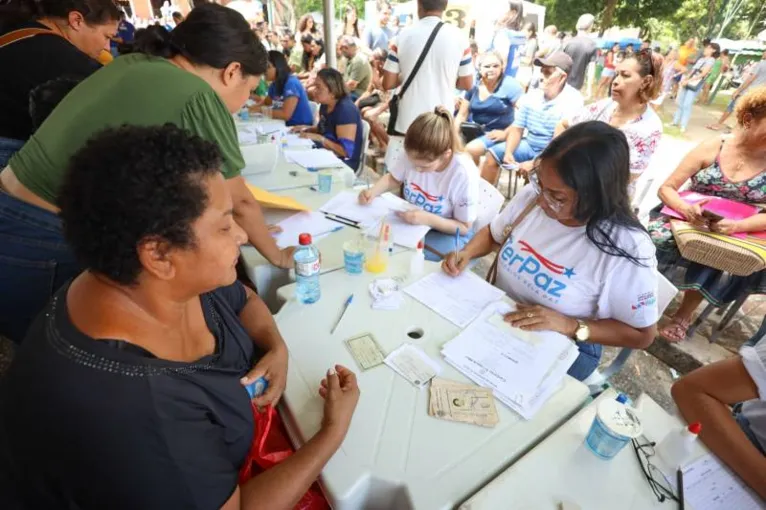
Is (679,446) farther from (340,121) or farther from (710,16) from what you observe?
(710,16)

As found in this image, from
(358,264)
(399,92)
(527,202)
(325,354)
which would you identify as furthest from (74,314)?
(399,92)

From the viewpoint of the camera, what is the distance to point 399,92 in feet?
12.0

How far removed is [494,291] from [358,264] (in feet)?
1.91

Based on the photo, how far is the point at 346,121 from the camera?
3629 millimetres

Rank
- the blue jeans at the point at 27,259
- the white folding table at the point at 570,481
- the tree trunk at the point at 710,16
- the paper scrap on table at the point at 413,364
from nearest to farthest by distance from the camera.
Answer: the white folding table at the point at 570,481 < the paper scrap on table at the point at 413,364 < the blue jeans at the point at 27,259 < the tree trunk at the point at 710,16

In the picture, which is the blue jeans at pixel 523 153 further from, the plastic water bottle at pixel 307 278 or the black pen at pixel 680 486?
the black pen at pixel 680 486

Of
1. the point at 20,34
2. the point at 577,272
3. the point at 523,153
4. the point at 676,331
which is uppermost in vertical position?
the point at 20,34

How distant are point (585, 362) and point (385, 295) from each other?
2.91 feet

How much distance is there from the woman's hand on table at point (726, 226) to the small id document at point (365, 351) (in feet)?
7.79

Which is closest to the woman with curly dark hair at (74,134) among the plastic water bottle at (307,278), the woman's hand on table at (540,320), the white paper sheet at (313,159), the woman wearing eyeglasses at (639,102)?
the plastic water bottle at (307,278)

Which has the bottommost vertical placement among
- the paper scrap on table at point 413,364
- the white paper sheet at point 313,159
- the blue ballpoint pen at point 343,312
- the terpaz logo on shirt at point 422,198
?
the white paper sheet at point 313,159

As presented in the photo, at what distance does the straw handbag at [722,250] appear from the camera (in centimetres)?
220

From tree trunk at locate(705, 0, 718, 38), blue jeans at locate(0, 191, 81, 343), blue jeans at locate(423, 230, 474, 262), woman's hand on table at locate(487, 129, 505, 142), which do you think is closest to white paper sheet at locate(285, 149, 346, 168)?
blue jeans at locate(423, 230, 474, 262)

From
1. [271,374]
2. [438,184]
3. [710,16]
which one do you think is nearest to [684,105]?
[438,184]
